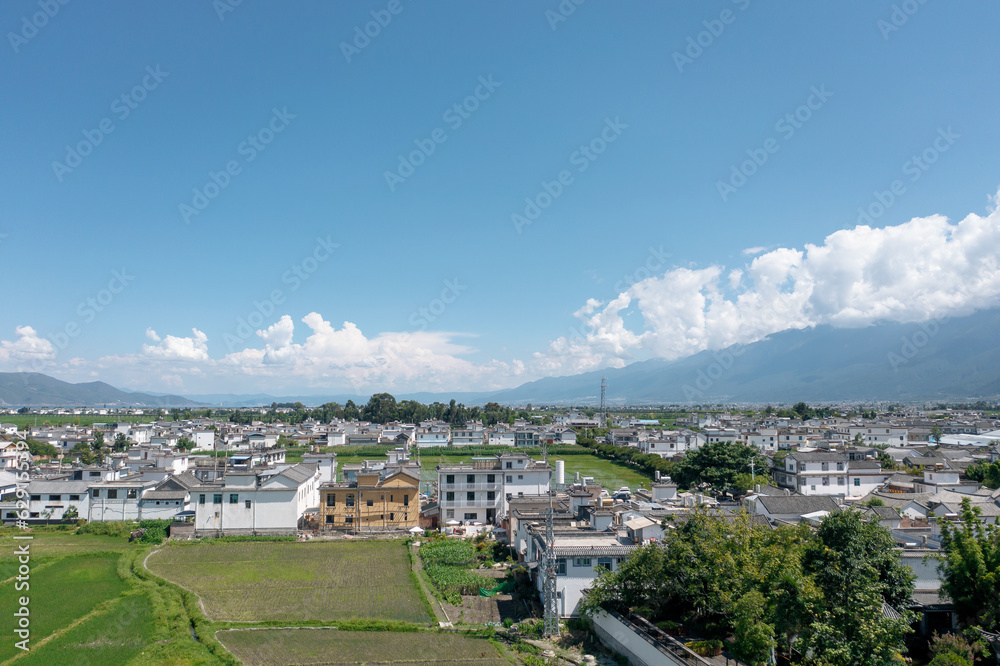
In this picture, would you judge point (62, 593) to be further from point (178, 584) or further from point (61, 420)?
point (61, 420)

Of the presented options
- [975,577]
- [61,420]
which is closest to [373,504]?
[975,577]

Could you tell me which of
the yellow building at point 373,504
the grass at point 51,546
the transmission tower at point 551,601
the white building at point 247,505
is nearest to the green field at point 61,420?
the grass at point 51,546

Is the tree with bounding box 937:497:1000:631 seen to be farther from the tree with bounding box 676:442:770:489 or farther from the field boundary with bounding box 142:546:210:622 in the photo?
the tree with bounding box 676:442:770:489

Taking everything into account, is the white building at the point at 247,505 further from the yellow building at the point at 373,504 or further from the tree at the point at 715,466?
the tree at the point at 715,466

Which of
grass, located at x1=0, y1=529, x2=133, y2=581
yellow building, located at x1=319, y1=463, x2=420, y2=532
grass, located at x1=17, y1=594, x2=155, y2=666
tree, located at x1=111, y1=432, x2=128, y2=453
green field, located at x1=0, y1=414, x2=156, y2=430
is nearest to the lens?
grass, located at x1=17, y1=594, x2=155, y2=666

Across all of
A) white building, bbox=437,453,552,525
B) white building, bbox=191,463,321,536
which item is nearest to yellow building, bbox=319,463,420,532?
white building, bbox=191,463,321,536

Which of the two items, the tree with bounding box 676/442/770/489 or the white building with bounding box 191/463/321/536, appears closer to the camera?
the white building with bounding box 191/463/321/536
